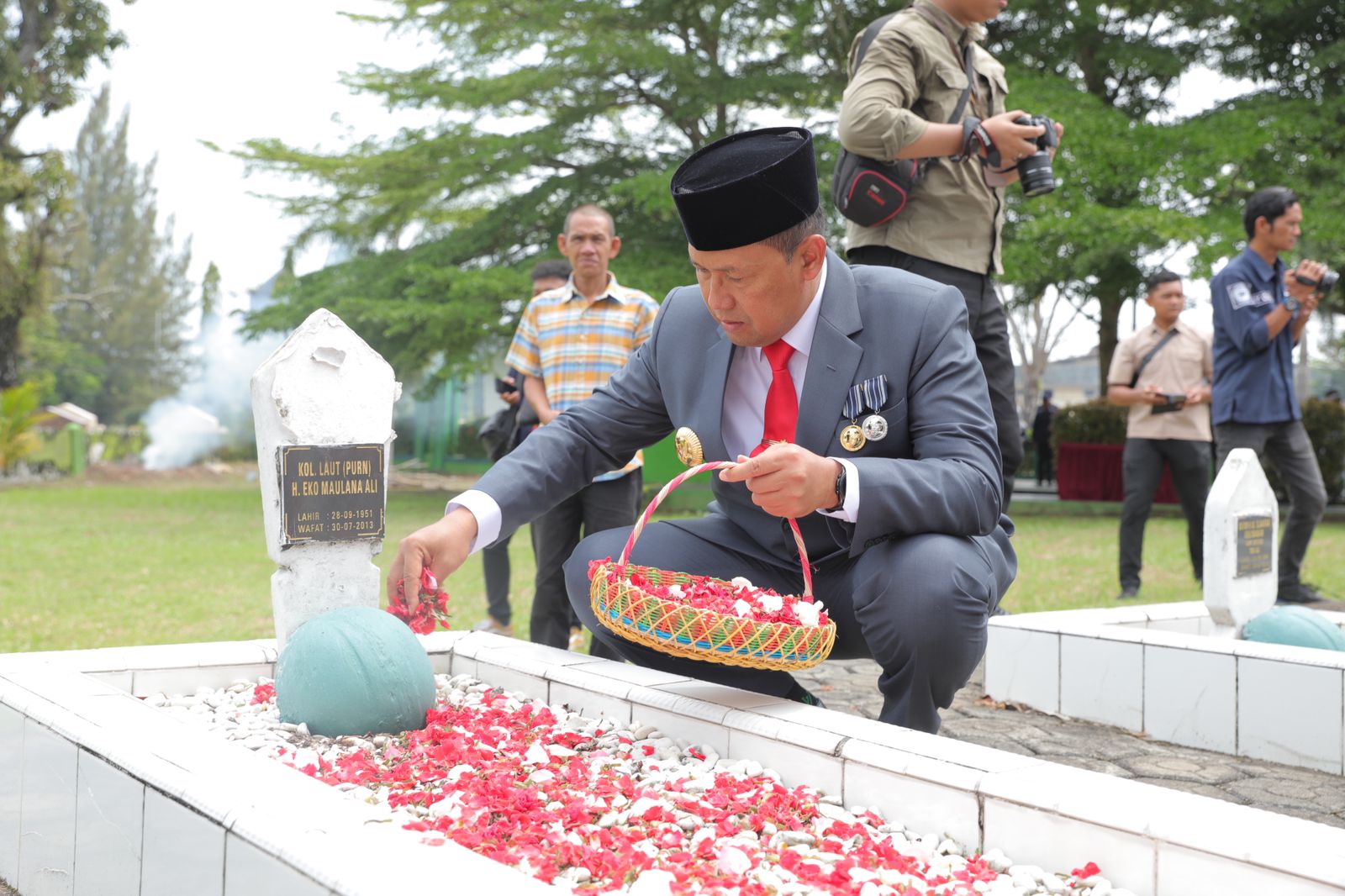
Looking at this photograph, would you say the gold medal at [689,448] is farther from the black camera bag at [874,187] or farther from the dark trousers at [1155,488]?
the dark trousers at [1155,488]

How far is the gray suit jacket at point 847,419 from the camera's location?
8.43ft

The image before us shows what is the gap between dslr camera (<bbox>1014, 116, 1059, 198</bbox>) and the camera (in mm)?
3859

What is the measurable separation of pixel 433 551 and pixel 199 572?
6818 mm

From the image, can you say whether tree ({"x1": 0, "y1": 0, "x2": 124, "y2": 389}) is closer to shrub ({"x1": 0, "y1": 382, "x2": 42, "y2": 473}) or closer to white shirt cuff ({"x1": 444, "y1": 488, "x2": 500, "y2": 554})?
shrub ({"x1": 0, "y1": 382, "x2": 42, "y2": 473})

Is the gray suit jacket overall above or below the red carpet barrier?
above

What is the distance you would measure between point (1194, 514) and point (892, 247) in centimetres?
380

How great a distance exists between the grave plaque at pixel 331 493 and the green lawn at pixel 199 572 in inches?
92.6

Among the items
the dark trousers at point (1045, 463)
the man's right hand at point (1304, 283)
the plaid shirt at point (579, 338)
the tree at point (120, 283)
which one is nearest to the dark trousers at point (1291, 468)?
the man's right hand at point (1304, 283)

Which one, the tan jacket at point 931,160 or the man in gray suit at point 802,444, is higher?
the tan jacket at point 931,160

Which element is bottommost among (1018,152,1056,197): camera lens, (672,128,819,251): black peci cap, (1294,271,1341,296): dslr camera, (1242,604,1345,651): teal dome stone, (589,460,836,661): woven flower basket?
(1242,604,1345,651): teal dome stone

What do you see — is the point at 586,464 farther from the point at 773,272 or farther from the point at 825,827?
the point at 825,827

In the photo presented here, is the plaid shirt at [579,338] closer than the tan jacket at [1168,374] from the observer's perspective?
Yes

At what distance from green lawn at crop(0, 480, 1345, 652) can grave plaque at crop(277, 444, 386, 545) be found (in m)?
2.35

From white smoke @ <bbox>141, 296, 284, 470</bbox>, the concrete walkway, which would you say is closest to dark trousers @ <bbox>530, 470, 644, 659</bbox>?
the concrete walkway
